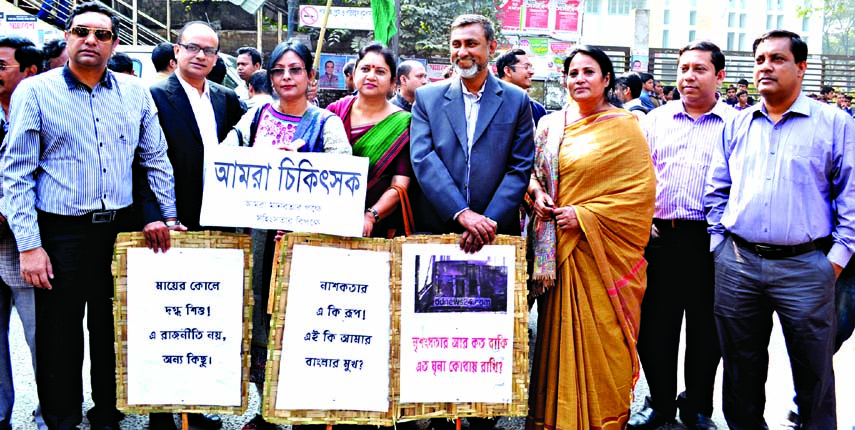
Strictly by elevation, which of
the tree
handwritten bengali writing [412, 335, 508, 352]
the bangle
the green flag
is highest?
the tree

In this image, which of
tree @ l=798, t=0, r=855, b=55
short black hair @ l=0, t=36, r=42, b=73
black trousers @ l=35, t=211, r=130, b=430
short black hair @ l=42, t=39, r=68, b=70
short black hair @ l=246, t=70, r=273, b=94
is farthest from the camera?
tree @ l=798, t=0, r=855, b=55

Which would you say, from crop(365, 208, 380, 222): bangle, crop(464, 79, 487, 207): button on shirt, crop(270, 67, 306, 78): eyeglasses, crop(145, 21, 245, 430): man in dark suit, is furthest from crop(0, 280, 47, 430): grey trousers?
crop(464, 79, 487, 207): button on shirt

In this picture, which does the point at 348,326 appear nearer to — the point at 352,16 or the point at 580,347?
the point at 580,347

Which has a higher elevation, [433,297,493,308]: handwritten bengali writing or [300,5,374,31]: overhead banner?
[300,5,374,31]: overhead banner

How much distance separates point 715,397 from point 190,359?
3.07 meters

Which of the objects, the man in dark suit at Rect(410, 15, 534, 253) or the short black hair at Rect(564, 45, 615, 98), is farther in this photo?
the short black hair at Rect(564, 45, 615, 98)

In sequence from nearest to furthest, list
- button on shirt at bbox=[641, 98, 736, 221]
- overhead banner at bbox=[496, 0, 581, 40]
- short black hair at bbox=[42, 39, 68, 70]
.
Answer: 1. button on shirt at bbox=[641, 98, 736, 221]
2. short black hair at bbox=[42, 39, 68, 70]
3. overhead banner at bbox=[496, 0, 581, 40]

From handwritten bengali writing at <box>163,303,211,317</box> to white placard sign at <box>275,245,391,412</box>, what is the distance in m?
0.41

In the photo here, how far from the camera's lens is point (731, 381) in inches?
157

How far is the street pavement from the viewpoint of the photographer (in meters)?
4.23

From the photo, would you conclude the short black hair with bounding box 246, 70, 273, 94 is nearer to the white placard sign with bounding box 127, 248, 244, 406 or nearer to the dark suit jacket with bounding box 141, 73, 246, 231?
the dark suit jacket with bounding box 141, 73, 246, 231

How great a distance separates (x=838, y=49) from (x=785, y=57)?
306 ft

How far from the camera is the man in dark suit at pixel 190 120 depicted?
4.06 meters

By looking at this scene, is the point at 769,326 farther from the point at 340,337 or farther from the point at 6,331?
the point at 6,331
